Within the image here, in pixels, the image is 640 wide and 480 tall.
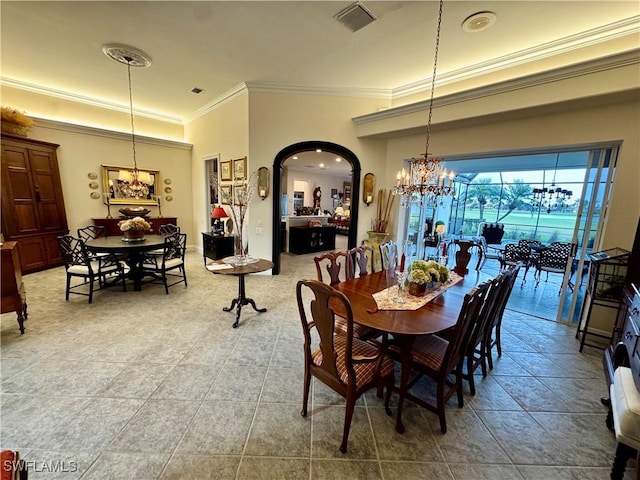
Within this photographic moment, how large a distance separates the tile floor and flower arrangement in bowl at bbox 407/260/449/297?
829mm

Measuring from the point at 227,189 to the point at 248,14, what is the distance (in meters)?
3.21

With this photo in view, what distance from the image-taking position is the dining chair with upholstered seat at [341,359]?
1.44m

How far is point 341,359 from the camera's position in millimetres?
1748

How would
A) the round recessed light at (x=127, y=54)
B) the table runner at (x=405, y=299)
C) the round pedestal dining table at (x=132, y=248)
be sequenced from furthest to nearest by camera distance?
the round pedestal dining table at (x=132, y=248) → the round recessed light at (x=127, y=54) → the table runner at (x=405, y=299)

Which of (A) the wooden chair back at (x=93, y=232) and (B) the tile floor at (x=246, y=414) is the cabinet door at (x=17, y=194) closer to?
(A) the wooden chair back at (x=93, y=232)

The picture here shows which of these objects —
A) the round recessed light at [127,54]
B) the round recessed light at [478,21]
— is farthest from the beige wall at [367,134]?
the round recessed light at [127,54]

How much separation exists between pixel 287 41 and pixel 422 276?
332 cm

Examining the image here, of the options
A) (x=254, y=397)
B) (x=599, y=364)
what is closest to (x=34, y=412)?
(x=254, y=397)

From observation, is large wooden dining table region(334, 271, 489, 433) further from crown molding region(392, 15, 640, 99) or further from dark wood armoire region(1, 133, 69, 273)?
dark wood armoire region(1, 133, 69, 273)

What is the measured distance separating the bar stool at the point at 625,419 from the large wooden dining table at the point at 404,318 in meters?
0.84

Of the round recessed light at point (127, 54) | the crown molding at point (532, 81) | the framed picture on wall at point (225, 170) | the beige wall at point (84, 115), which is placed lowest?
the framed picture on wall at point (225, 170)

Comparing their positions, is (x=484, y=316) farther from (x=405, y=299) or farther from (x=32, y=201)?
(x=32, y=201)

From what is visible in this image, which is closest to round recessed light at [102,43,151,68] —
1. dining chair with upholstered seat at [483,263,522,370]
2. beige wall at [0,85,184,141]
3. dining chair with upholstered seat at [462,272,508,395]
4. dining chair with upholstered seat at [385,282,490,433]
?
beige wall at [0,85,184,141]

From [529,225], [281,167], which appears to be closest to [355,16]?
[281,167]
